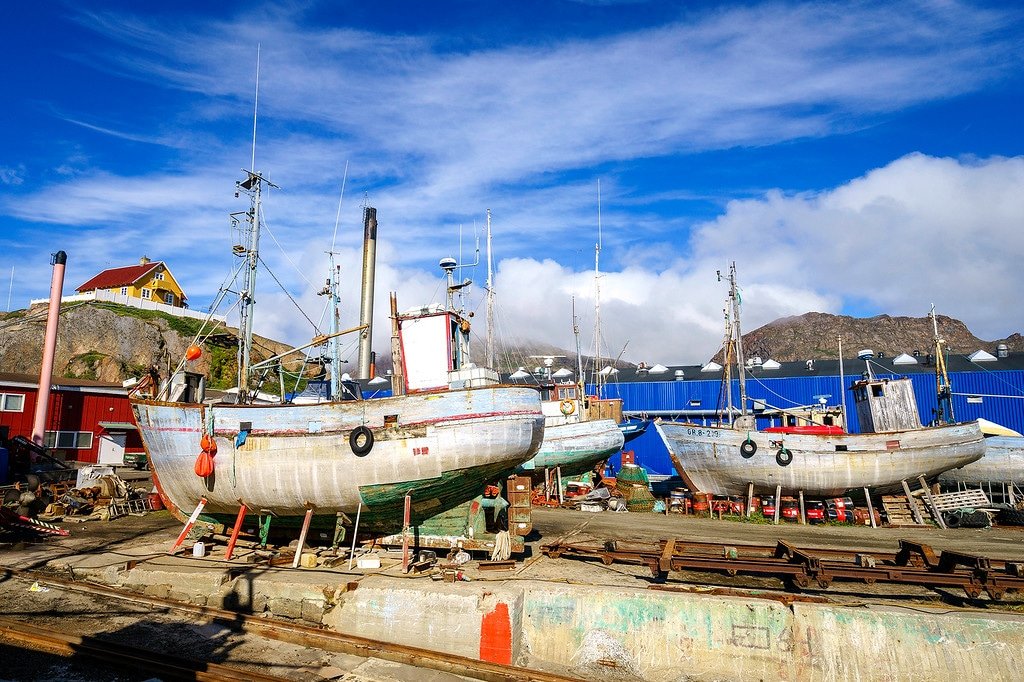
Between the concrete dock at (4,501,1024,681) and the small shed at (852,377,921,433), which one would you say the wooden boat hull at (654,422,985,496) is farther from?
the concrete dock at (4,501,1024,681)

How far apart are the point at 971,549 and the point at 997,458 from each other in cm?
1105

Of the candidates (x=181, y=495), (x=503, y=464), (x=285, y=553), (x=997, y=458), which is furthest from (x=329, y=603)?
(x=997, y=458)

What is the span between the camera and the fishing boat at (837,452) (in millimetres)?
19438

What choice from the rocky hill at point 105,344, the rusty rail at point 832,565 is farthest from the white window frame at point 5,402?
the rusty rail at point 832,565

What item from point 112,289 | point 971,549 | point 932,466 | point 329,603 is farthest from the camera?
point 112,289

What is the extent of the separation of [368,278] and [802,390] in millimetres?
31986

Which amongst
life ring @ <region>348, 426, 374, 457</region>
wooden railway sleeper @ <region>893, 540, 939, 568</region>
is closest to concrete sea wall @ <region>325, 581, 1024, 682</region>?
wooden railway sleeper @ <region>893, 540, 939, 568</region>

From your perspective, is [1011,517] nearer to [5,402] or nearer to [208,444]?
[208,444]

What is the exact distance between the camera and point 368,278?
154ft

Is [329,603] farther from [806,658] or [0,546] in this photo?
[0,546]

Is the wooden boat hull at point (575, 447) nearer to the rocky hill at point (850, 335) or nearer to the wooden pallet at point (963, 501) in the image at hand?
the wooden pallet at point (963, 501)

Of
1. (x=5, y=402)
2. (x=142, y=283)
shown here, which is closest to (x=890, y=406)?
(x=5, y=402)

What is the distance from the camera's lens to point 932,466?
65.4 ft

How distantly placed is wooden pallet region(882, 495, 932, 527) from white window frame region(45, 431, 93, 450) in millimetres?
31665
